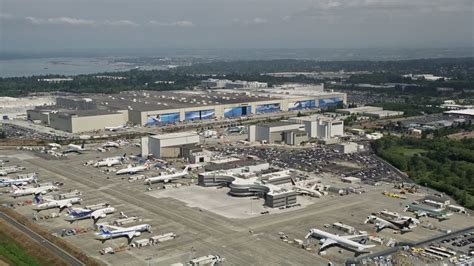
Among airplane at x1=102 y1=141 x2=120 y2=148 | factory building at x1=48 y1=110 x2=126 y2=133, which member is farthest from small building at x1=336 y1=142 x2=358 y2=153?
factory building at x1=48 y1=110 x2=126 y2=133

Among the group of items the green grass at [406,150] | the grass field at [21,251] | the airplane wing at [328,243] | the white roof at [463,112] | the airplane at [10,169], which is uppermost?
the white roof at [463,112]

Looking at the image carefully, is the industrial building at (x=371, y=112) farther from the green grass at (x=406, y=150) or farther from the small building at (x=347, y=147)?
the small building at (x=347, y=147)

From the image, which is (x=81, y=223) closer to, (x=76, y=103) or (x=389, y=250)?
(x=389, y=250)

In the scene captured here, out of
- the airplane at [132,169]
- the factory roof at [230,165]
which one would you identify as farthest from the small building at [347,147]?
the airplane at [132,169]

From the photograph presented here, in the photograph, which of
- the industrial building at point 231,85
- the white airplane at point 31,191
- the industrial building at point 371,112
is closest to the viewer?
the white airplane at point 31,191

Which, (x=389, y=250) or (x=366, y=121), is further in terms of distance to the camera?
(x=366, y=121)

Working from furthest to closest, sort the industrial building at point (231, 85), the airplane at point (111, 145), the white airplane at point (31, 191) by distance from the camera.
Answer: the industrial building at point (231, 85) → the airplane at point (111, 145) → the white airplane at point (31, 191)

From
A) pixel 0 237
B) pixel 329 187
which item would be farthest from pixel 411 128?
pixel 0 237

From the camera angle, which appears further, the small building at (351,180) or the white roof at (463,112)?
the white roof at (463,112)
